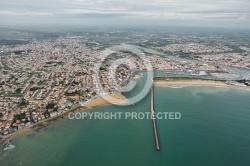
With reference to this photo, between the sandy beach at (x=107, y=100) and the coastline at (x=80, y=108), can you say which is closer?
the coastline at (x=80, y=108)

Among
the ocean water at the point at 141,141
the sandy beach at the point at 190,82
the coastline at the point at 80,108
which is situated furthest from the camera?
the sandy beach at the point at 190,82

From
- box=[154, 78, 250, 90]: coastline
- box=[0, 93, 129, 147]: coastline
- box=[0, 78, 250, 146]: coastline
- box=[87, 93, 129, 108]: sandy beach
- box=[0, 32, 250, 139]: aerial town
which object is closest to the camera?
box=[0, 93, 129, 147]: coastline

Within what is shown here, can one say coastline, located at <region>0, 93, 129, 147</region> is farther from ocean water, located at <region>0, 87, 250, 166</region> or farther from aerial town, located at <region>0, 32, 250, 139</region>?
ocean water, located at <region>0, 87, 250, 166</region>

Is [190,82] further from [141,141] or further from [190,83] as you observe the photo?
[141,141]

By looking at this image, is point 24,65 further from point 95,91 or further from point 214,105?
point 214,105

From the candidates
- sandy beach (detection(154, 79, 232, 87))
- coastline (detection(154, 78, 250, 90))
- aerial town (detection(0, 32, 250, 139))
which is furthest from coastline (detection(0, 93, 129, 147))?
sandy beach (detection(154, 79, 232, 87))

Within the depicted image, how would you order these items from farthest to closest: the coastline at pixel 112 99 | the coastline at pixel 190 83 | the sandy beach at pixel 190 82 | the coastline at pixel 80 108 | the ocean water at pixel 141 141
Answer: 1. the sandy beach at pixel 190 82
2. the coastline at pixel 190 83
3. the coastline at pixel 112 99
4. the coastline at pixel 80 108
5. the ocean water at pixel 141 141

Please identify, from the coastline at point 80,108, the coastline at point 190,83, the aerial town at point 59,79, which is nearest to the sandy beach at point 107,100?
the coastline at point 80,108

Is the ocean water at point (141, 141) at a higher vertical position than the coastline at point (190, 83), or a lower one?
lower

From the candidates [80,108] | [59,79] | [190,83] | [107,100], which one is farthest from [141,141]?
[59,79]

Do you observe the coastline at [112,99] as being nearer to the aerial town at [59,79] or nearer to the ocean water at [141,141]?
the aerial town at [59,79]
